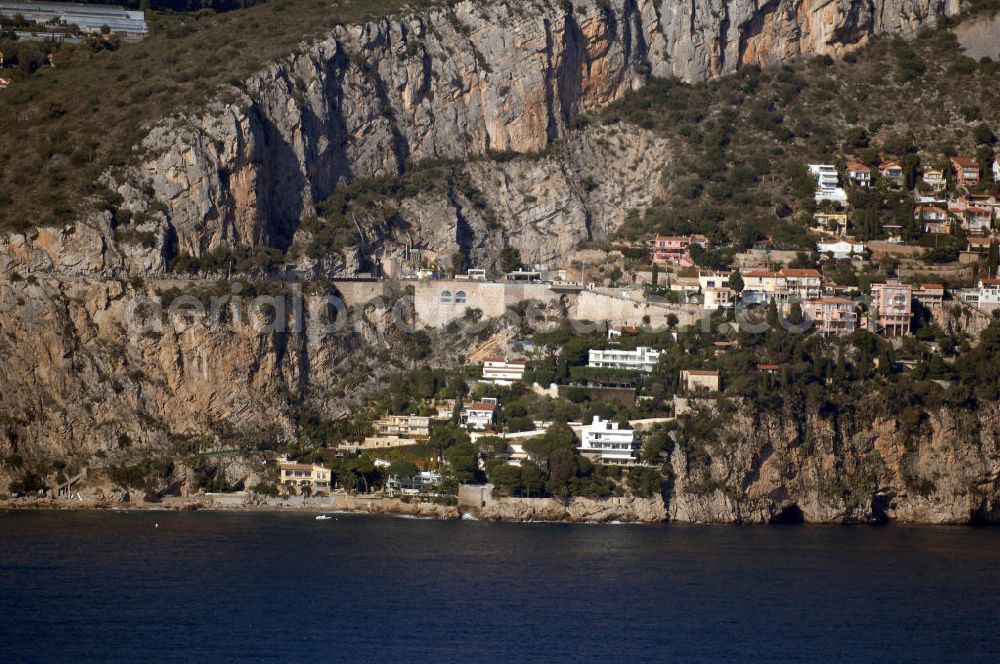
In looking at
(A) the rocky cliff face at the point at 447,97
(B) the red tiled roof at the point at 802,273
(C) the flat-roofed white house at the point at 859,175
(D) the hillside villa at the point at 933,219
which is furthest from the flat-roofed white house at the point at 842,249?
(A) the rocky cliff face at the point at 447,97

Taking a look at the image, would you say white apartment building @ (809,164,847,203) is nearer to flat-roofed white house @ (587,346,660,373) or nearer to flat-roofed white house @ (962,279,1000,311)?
flat-roofed white house @ (962,279,1000,311)

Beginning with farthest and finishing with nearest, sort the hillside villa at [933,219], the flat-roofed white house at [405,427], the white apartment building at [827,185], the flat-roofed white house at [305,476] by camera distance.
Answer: the white apartment building at [827,185] < the hillside villa at [933,219] < the flat-roofed white house at [405,427] < the flat-roofed white house at [305,476]

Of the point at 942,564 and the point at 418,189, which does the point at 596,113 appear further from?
the point at 942,564

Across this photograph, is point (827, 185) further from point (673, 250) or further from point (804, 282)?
point (804, 282)

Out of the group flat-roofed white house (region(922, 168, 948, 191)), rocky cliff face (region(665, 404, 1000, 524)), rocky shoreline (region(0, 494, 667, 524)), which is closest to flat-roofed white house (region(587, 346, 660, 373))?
rocky cliff face (region(665, 404, 1000, 524))

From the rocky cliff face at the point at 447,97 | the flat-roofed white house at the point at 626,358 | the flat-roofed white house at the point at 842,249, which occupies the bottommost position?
the flat-roofed white house at the point at 626,358

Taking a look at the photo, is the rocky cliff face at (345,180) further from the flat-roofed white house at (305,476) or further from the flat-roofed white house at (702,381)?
the flat-roofed white house at (702,381)

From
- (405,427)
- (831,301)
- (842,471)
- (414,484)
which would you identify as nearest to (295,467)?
(414,484)

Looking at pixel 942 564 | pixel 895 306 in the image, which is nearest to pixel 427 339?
pixel 895 306

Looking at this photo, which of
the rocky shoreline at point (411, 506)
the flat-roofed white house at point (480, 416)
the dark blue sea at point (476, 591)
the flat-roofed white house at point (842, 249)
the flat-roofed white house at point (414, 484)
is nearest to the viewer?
the dark blue sea at point (476, 591)
